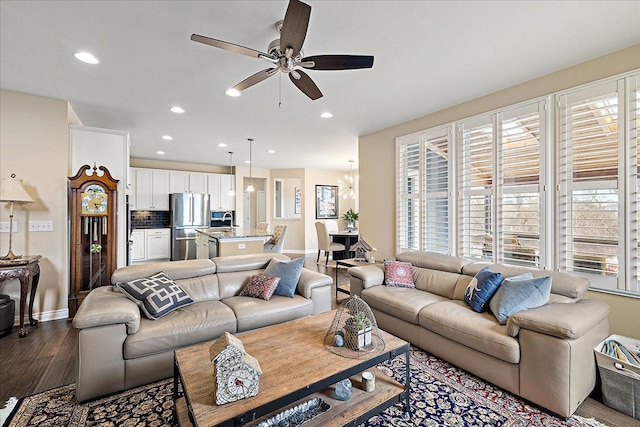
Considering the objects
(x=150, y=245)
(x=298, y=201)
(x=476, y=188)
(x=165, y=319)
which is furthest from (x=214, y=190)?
(x=476, y=188)

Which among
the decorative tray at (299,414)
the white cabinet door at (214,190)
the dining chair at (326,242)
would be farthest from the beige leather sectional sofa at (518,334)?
the white cabinet door at (214,190)

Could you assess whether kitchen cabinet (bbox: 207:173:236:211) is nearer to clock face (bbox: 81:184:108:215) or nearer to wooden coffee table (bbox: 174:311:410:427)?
clock face (bbox: 81:184:108:215)

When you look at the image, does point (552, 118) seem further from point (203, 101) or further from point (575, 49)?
point (203, 101)

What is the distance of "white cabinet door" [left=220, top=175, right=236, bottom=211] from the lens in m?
8.10

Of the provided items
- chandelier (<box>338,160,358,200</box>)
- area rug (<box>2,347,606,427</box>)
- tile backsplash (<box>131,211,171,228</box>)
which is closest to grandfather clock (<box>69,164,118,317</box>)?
area rug (<box>2,347,606,427</box>)

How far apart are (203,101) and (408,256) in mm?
3279

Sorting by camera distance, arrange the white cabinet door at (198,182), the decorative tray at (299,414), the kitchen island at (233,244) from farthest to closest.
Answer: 1. the white cabinet door at (198,182)
2. the kitchen island at (233,244)
3. the decorative tray at (299,414)

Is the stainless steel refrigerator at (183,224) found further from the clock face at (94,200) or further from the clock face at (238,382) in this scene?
the clock face at (238,382)

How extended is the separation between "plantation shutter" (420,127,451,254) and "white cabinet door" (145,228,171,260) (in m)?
6.32

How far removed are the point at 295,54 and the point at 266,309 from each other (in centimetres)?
216

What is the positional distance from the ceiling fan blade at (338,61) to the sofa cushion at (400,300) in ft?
7.09

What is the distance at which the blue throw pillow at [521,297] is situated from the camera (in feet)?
7.24

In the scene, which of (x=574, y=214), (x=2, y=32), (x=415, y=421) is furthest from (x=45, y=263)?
(x=574, y=214)

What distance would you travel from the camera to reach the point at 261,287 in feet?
9.57
